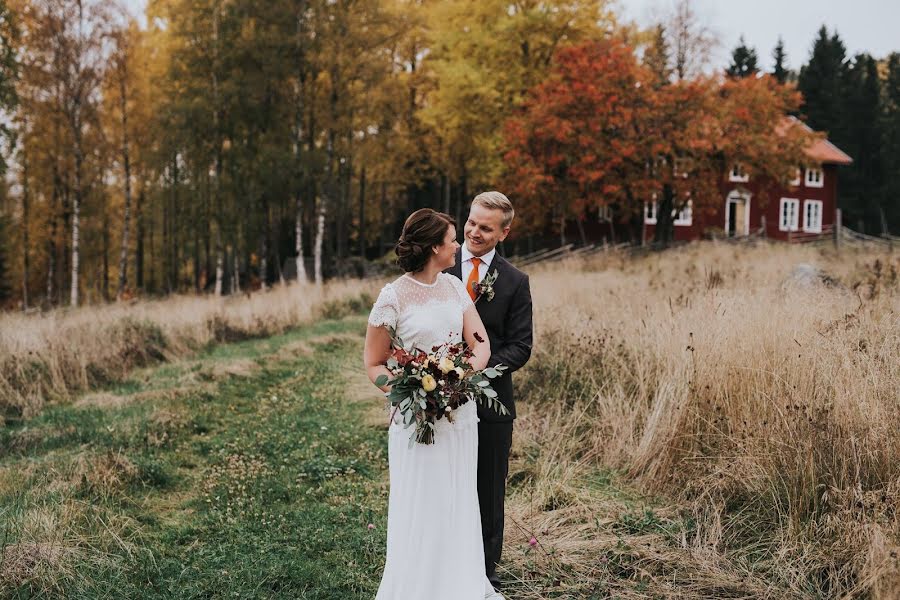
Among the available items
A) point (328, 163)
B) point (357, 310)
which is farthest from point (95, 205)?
point (357, 310)

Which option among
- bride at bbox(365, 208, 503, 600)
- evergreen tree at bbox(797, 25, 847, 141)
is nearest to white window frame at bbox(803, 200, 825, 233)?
evergreen tree at bbox(797, 25, 847, 141)

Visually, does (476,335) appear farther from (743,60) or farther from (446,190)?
(743,60)

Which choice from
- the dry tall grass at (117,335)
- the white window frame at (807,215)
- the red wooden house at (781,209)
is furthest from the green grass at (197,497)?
the white window frame at (807,215)

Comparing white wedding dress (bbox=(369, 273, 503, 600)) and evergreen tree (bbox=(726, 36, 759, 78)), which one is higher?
evergreen tree (bbox=(726, 36, 759, 78))

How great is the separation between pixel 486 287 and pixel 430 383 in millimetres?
890

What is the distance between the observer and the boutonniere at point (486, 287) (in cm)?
380

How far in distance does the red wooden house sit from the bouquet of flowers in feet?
106

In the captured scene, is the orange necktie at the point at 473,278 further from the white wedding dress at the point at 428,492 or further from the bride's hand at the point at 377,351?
the bride's hand at the point at 377,351

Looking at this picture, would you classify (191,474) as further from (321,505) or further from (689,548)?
(689,548)

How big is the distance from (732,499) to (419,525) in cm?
230

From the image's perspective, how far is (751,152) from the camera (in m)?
24.2

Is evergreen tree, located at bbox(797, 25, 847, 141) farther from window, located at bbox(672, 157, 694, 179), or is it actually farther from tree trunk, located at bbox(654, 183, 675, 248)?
window, located at bbox(672, 157, 694, 179)

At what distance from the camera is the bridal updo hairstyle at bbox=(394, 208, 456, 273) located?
3328 mm

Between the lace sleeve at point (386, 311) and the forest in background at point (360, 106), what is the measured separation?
66.8 ft
